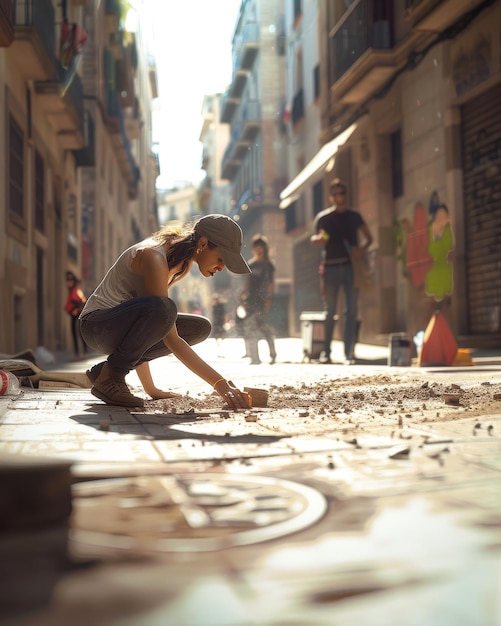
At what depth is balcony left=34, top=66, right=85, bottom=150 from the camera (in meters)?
14.1

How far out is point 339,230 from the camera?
31.7 ft

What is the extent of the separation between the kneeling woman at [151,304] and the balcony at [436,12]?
8005 millimetres

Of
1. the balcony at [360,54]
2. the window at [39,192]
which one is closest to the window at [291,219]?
the balcony at [360,54]

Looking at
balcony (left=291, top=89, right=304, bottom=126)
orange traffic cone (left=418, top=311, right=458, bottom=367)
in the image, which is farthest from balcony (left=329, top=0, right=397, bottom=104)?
balcony (left=291, top=89, right=304, bottom=126)

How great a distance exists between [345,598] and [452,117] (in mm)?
11016

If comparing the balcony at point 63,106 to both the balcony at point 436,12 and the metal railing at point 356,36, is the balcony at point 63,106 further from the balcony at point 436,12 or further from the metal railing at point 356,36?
the balcony at point 436,12

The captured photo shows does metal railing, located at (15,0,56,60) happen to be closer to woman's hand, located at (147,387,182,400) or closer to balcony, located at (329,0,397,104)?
balcony, located at (329,0,397,104)

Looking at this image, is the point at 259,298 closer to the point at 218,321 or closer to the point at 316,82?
the point at 218,321

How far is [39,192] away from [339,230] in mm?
7087

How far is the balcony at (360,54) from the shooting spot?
14.1 m

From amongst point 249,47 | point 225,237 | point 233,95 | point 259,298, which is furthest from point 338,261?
point 233,95

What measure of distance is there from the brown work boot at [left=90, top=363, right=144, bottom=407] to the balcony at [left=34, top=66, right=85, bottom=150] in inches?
416

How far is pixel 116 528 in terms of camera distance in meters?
1.91

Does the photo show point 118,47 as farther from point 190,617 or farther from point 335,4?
point 190,617
